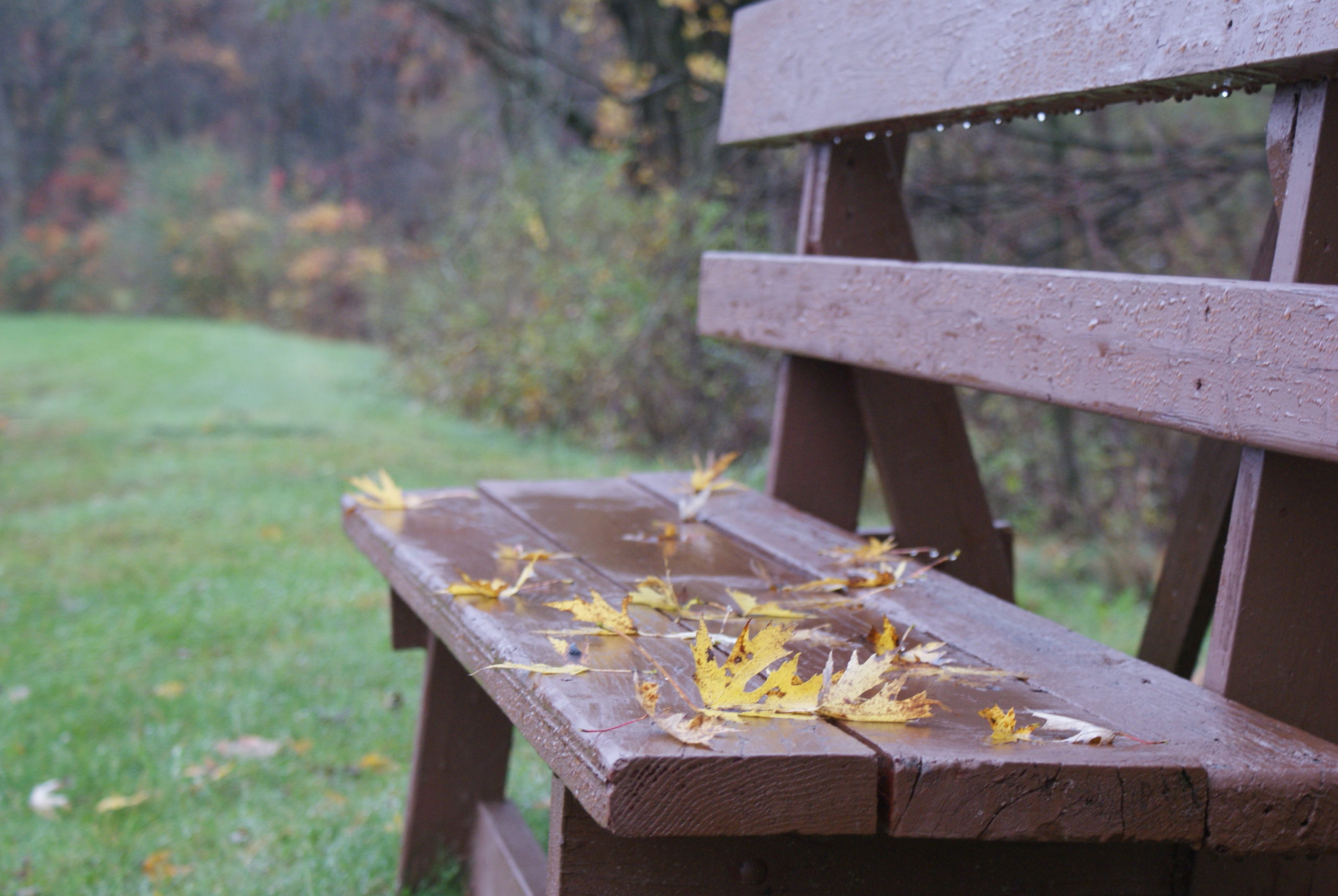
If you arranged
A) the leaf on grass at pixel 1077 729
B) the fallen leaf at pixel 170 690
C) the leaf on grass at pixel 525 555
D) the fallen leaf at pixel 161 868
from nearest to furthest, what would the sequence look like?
1. the leaf on grass at pixel 1077 729
2. the leaf on grass at pixel 525 555
3. the fallen leaf at pixel 161 868
4. the fallen leaf at pixel 170 690

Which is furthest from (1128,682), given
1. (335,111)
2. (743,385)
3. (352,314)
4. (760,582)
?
(335,111)

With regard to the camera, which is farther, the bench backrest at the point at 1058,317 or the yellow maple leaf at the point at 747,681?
the bench backrest at the point at 1058,317

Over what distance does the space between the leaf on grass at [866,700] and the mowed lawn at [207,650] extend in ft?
4.63

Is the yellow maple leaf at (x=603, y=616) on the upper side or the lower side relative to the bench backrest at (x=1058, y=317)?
lower

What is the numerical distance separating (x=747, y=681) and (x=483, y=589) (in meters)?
0.44

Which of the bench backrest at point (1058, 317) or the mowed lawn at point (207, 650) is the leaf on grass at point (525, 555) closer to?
the bench backrest at point (1058, 317)

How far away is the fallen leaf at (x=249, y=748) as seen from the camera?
2729mm

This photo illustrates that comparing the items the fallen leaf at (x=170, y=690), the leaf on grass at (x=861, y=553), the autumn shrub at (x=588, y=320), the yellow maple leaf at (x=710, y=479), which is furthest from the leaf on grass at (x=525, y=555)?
the autumn shrub at (x=588, y=320)

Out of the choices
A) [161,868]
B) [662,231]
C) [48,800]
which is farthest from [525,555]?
[662,231]

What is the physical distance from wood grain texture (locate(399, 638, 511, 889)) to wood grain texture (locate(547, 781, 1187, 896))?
3.11 ft

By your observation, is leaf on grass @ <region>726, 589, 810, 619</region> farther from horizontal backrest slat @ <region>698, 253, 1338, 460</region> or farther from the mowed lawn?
the mowed lawn

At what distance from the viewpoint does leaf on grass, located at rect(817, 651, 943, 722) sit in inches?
40.4

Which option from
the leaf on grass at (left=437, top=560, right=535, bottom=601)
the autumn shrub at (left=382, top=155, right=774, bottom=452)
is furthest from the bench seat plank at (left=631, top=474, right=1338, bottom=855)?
the autumn shrub at (left=382, top=155, right=774, bottom=452)

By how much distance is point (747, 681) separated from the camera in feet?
3.42
